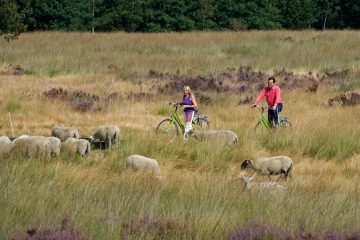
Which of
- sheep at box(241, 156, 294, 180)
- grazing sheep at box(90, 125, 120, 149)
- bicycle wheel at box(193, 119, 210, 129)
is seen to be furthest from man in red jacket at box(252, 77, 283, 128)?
sheep at box(241, 156, 294, 180)

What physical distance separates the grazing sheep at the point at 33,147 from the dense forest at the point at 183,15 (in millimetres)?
49860

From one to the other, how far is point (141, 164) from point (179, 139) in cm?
260

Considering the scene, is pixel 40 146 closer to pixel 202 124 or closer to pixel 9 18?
pixel 202 124

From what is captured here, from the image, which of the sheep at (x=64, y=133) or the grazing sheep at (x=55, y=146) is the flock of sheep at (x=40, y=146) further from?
the sheep at (x=64, y=133)

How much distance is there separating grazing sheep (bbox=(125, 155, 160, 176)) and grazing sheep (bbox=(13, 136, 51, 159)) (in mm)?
1271

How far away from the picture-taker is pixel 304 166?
10023mm

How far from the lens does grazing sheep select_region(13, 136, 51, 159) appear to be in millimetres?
8633

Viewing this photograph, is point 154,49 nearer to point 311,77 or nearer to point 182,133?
point 311,77

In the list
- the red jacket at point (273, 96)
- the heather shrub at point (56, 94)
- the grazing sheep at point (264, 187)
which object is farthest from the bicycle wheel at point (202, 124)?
the grazing sheep at point (264, 187)

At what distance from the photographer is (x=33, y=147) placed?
29.1 feet

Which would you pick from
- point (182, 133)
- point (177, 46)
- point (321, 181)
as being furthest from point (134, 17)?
point (321, 181)

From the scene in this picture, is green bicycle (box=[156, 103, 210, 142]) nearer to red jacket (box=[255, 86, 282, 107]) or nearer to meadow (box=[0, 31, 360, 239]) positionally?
meadow (box=[0, 31, 360, 239])

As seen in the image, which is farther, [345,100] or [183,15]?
[183,15]

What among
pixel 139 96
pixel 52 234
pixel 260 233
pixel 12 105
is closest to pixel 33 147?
pixel 52 234
